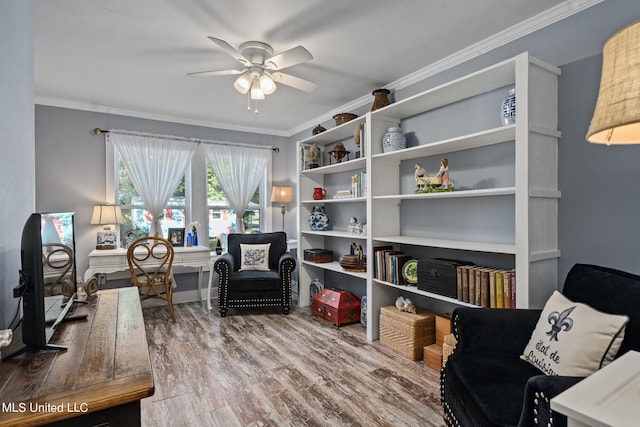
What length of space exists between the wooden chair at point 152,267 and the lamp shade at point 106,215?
1.35 ft

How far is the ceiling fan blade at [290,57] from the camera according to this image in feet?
7.14

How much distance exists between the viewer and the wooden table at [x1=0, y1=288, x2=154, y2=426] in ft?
2.81

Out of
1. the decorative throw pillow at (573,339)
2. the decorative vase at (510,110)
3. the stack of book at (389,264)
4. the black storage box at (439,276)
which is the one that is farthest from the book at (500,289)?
the decorative vase at (510,110)

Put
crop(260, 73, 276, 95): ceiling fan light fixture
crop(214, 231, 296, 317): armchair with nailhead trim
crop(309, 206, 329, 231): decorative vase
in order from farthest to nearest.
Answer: crop(309, 206, 329, 231): decorative vase < crop(214, 231, 296, 317): armchair with nailhead trim < crop(260, 73, 276, 95): ceiling fan light fixture

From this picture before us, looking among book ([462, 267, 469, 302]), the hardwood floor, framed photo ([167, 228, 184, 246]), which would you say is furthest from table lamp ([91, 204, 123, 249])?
book ([462, 267, 469, 302])

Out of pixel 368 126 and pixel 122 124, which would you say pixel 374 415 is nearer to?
pixel 368 126

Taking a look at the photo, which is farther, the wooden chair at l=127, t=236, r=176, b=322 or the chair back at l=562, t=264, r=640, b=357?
the wooden chair at l=127, t=236, r=176, b=322

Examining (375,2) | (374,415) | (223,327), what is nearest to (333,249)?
(223,327)

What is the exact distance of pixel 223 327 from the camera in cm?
347

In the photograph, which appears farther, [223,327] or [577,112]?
[223,327]

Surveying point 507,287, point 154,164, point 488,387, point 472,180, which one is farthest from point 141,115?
point 488,387

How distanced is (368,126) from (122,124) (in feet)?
10.1

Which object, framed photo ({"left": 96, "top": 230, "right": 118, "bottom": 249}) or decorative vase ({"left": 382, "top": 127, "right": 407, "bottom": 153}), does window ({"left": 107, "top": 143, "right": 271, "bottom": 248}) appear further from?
decorative vase ({"left": 382, "top": 127, "right": 407, "bottom": 153})

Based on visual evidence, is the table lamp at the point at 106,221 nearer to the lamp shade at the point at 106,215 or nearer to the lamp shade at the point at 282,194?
the lamp shade at the point at 106,215
